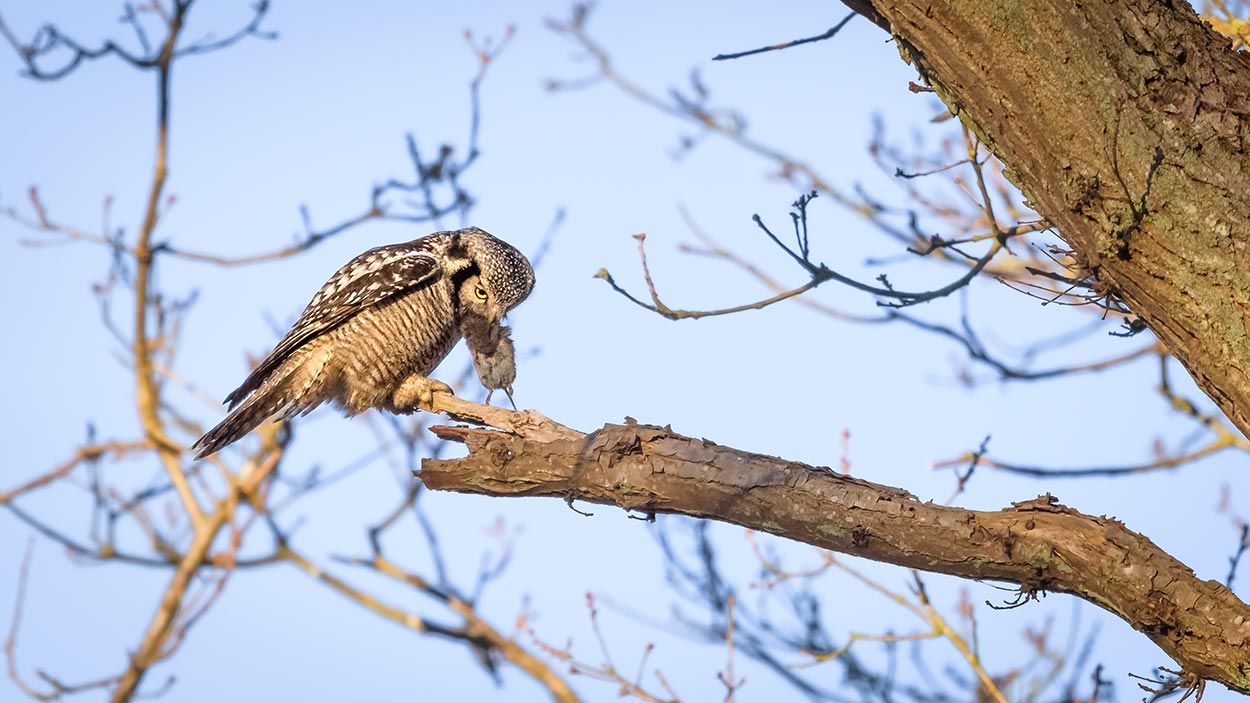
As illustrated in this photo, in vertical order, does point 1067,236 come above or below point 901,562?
above

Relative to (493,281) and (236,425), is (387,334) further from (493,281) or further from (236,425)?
(236,425)

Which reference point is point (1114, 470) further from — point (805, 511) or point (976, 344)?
point (805, 511)

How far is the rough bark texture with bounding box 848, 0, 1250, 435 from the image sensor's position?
8.04 feet

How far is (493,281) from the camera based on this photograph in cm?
464

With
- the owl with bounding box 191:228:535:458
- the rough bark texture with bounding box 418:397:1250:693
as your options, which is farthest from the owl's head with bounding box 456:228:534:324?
the rough bark texture with bounding box 418:397:1250:693

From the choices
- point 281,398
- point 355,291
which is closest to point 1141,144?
point 355,291

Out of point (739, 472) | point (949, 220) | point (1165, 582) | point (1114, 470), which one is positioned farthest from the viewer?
point (949, 220)

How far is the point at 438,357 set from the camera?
4773 millimetres

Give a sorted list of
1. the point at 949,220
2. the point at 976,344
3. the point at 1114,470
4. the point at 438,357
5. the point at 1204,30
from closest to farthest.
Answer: the point at 1204,30
the point at 976,344
the point at 1114,470
the point at 438,357
the point at 949,220

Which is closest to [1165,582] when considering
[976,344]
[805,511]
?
[805,511]

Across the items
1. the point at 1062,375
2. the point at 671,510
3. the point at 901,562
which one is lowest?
the point at 901,562

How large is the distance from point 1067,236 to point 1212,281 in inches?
13.1

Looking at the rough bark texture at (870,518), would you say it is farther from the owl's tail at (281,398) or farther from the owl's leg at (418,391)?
the owl's tail at (281,398)

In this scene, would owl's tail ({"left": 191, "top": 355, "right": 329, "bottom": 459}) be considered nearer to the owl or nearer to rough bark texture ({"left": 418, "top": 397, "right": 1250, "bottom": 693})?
the owl
